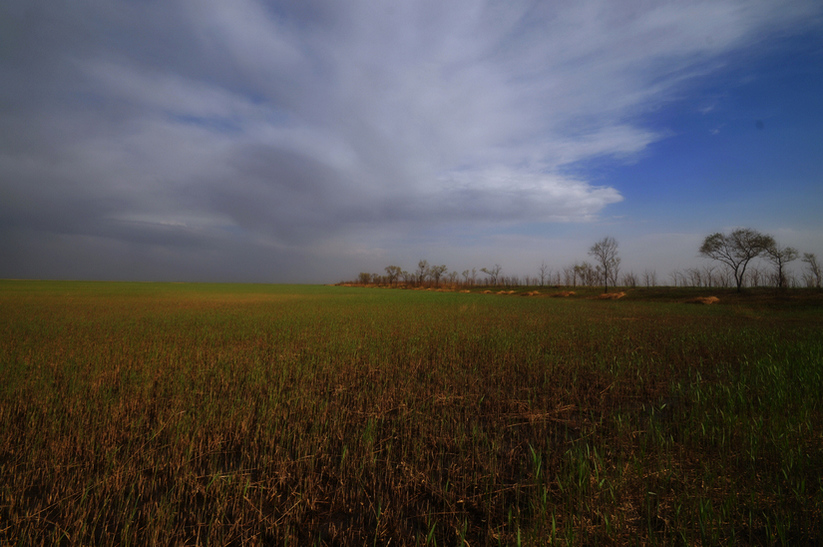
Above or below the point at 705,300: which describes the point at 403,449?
below

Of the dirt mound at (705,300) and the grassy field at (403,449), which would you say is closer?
the grassy field at (403,449)

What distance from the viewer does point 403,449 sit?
346 centimetres

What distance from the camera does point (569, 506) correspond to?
2475 mm

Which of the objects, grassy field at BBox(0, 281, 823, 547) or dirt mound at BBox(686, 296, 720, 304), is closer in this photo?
grassy field at BBox(0, 281, 823, 547)

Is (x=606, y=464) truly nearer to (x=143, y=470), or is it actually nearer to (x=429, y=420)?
(x=429, y=420)

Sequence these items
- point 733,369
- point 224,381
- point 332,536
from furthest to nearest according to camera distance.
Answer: point 733,369
point 224,381
point 332,536

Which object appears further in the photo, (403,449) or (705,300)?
(705,300)

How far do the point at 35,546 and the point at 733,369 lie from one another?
1018 centimetres

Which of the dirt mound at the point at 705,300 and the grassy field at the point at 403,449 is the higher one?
the dirt mound at the point at 705,300

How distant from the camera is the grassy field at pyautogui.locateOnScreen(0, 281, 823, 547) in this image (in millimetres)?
2312

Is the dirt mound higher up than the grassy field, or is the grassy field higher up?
the dirt mound

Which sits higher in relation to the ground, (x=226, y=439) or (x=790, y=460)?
(x=790, y=460)

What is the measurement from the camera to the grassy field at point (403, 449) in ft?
7.59

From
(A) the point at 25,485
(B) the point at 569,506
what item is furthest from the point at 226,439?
(B) the point at 569,506
